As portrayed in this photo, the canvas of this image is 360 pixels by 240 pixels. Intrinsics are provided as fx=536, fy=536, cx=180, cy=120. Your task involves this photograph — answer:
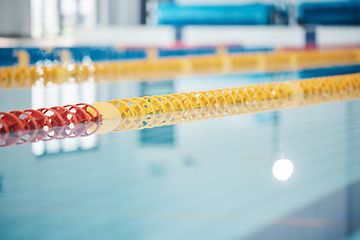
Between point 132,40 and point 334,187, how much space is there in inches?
638

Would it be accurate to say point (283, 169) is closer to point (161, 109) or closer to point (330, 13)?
point (161, 109)

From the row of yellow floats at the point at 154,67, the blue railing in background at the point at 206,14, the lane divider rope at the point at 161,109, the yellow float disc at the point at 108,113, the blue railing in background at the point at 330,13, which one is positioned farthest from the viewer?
the blue railing in background at the point at 206,14

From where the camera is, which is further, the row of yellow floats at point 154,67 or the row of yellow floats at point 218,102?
the row of yellow floats at point 154,67

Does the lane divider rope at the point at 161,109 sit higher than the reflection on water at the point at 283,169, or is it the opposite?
the lane divider rope at the point at 161,109

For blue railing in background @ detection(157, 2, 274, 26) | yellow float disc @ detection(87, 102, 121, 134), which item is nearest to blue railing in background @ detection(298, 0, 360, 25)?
blue railing in background @ detection(157, 2, 274, 26)

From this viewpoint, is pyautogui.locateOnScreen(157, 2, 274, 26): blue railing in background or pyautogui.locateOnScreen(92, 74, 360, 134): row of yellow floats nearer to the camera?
pyautogui.locateOnScreen(92, 74, 360, 134): row of yellow floats

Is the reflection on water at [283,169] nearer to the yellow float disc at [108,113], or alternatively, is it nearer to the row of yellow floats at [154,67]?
the yellow float disc at [108,113]

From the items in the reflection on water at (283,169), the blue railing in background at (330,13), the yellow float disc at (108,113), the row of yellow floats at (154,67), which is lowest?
the reflection on water at (283,169)

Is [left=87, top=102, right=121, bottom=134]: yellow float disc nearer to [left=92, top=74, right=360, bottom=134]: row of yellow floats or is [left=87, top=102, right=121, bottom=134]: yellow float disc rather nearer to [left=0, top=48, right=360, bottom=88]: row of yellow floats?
[left=92, top=74, right=360, bottom=134]: row of yellow floats

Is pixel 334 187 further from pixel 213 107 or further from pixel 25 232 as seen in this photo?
pixel 213 107

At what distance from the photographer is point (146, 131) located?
4613 millimetres

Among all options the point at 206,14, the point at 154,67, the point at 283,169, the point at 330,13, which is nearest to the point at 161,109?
the point at 283,169

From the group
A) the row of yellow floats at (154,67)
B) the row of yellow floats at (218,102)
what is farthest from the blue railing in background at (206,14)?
the row of yellow floats at (218,102)

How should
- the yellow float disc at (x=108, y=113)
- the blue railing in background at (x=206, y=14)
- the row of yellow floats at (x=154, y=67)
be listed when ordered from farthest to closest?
1. the blue railing in background at (x=206, y=14)
2. the row of yellow floats at (x=154, y=67)
3. the yellow float disc at (x=108, y=113)
